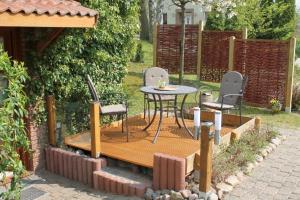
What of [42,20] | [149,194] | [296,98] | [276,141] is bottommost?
[149,194]

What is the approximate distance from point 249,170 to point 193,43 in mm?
9972

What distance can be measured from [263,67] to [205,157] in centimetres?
716

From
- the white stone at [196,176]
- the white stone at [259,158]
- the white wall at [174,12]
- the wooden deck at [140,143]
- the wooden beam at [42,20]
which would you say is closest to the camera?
the wooden beam at [42,20]

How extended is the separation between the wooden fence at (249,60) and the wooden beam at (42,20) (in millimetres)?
7122

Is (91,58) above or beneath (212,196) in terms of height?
above

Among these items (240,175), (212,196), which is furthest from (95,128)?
(240,175)

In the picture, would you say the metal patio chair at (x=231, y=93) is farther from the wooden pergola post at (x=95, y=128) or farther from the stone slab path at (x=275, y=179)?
the wooden pergola post at (x=95, y=128)

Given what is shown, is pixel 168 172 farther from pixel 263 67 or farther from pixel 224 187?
pixel 263 67

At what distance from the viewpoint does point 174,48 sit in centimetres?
1656

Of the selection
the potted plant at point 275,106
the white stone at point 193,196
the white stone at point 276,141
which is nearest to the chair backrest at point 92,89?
the white stone at point 193,196

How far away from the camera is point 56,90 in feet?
23.7

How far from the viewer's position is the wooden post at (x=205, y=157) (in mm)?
5527

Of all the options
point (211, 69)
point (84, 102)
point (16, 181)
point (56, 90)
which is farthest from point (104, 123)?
point (211, 69)

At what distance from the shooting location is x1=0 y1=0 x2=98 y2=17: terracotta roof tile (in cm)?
493
